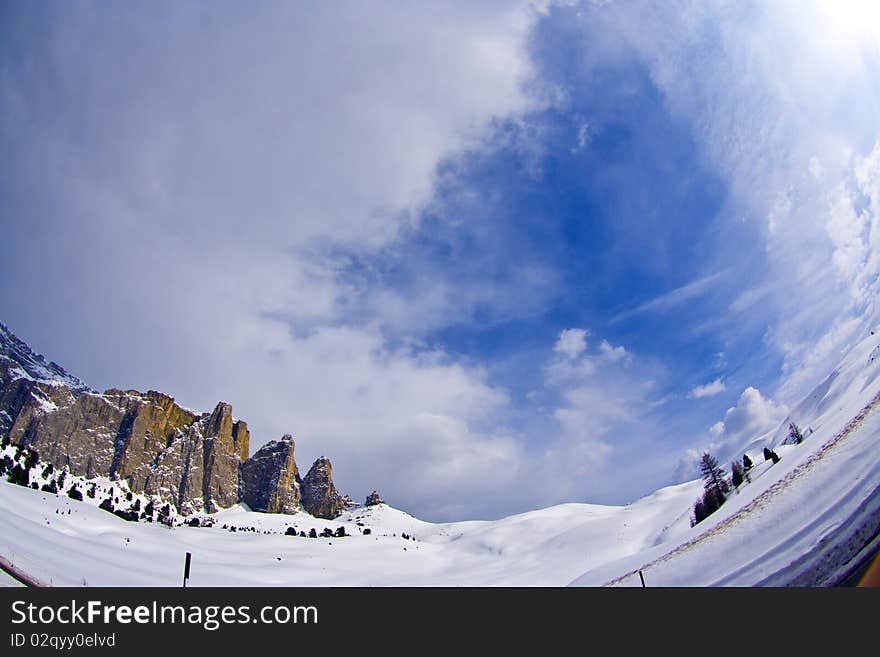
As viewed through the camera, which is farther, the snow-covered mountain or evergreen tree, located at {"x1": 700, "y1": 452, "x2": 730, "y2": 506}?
evergreen tree, located at {"x1": 700, "y1": 452, "x2": 730, "y2": 506}

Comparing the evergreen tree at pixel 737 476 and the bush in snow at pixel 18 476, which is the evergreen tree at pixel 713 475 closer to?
the evergreen tree at pixel 737 476

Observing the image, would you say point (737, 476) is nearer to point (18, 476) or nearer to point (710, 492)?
point (710, 492)

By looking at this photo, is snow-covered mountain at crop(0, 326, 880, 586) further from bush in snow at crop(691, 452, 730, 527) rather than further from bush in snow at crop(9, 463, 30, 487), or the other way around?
bush in snow at crop(9, 463, 30, 487)

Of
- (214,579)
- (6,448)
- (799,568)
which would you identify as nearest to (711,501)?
(799,568)

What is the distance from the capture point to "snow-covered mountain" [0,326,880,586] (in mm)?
20094

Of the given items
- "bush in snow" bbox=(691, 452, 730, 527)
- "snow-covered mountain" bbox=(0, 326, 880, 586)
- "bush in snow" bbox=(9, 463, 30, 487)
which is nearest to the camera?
"snow-covered mountain" bbox=(0, 326, 880, 586)

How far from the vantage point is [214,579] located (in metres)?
55.6

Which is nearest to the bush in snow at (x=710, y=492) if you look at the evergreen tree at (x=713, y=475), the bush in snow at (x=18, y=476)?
the evergreen tree at (x=713, y=475)

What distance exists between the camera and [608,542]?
7744cm

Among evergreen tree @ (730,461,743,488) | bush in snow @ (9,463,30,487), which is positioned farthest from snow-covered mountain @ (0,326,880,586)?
bush in snow @ (9,463,30,487)

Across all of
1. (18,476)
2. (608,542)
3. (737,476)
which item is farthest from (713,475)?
(18,476)

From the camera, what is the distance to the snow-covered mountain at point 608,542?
65.9 feet
